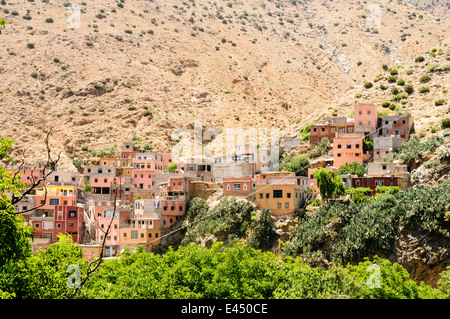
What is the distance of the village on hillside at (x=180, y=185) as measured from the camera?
5091 cm

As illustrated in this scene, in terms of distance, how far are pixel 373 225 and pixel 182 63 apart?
76621 mm

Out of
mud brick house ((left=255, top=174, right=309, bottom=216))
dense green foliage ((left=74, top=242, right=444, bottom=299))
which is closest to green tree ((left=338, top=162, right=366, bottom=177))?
mud brick house ((left=255, top=174, right=309, bottom=216))

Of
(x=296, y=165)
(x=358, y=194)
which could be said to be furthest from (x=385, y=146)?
(x=358, y=194)

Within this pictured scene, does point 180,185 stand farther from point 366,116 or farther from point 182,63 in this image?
point 182,63

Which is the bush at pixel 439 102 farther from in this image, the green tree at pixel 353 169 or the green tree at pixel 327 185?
the green tree at pixel 327 185

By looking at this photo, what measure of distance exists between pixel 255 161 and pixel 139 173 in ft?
44.9

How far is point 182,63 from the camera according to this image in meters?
114

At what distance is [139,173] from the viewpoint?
6881cm

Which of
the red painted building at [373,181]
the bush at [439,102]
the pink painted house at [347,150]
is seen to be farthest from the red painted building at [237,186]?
the bush at [439,102]

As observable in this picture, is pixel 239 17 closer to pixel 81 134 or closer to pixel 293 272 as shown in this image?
pixel 81 134

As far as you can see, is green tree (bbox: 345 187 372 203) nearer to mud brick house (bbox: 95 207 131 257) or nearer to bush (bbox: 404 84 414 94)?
mud brick house (bbox: 95 207 131 257)

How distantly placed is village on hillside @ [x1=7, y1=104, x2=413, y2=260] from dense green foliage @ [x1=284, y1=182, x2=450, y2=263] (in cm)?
413

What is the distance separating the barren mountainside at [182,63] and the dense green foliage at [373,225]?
2684 cm

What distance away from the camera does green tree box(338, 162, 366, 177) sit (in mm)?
53141
